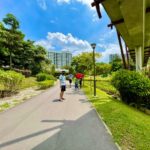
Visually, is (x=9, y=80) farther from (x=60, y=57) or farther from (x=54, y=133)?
(x=60, y=57)

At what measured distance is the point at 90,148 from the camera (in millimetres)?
4785

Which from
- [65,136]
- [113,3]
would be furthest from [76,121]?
[113,3]

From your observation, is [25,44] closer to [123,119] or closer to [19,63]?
[19,63]

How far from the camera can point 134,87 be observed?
459 inches

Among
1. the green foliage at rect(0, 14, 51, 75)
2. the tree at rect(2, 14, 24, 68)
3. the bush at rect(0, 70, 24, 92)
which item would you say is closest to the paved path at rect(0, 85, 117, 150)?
the bush at rect(0, 70, 24, 92)

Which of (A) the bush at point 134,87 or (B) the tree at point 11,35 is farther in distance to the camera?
(B) the tree at point 11,35

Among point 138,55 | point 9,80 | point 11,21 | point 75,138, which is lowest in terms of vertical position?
point 75,138

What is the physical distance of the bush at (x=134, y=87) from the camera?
1140 cm

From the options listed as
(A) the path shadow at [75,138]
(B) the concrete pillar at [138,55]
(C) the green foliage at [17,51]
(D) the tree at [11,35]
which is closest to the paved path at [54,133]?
(A) the path shadow at [75,138]

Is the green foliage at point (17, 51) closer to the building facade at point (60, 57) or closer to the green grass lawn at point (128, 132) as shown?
the green grass lawn at point (128, 132)

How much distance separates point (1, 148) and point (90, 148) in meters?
2.07

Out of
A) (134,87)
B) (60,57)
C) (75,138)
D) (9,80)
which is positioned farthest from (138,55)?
(60,57)

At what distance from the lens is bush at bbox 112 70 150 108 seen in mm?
11396

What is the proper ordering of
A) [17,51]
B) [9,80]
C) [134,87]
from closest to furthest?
[134,87]
[9,80]
[17,51]
